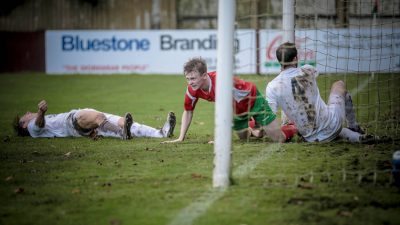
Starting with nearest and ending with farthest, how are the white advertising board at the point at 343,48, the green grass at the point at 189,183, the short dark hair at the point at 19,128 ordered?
1. the green grass at the point at 189,183
2. the short dark hair at the point at 19,128
3. the white advertising board at the point at 343,48

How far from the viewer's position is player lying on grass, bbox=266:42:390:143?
7766 millimetres

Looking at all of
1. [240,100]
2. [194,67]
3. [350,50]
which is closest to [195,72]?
[194,67]

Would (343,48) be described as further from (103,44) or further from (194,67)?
(194,67)

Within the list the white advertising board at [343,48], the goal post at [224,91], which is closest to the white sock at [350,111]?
the goal post at [224,91]

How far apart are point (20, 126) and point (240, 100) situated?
3625mm

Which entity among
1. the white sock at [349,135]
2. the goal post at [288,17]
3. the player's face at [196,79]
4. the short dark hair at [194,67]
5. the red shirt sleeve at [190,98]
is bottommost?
the white sock at [349,135]

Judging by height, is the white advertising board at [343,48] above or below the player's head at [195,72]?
above

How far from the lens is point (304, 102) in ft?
25.6

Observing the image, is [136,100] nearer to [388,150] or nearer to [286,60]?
[286,60]

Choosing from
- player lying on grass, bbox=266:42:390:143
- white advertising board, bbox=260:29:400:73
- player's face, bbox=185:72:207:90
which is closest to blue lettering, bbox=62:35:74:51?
white advertising board, bbox=260:29:400:73

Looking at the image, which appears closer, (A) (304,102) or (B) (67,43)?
(A) (304,102)

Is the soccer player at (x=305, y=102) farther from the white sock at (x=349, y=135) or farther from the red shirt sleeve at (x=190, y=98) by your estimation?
the red shirt sleeve at (x=190, y=98)

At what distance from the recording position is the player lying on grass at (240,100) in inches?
302

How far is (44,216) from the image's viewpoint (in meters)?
4.76
